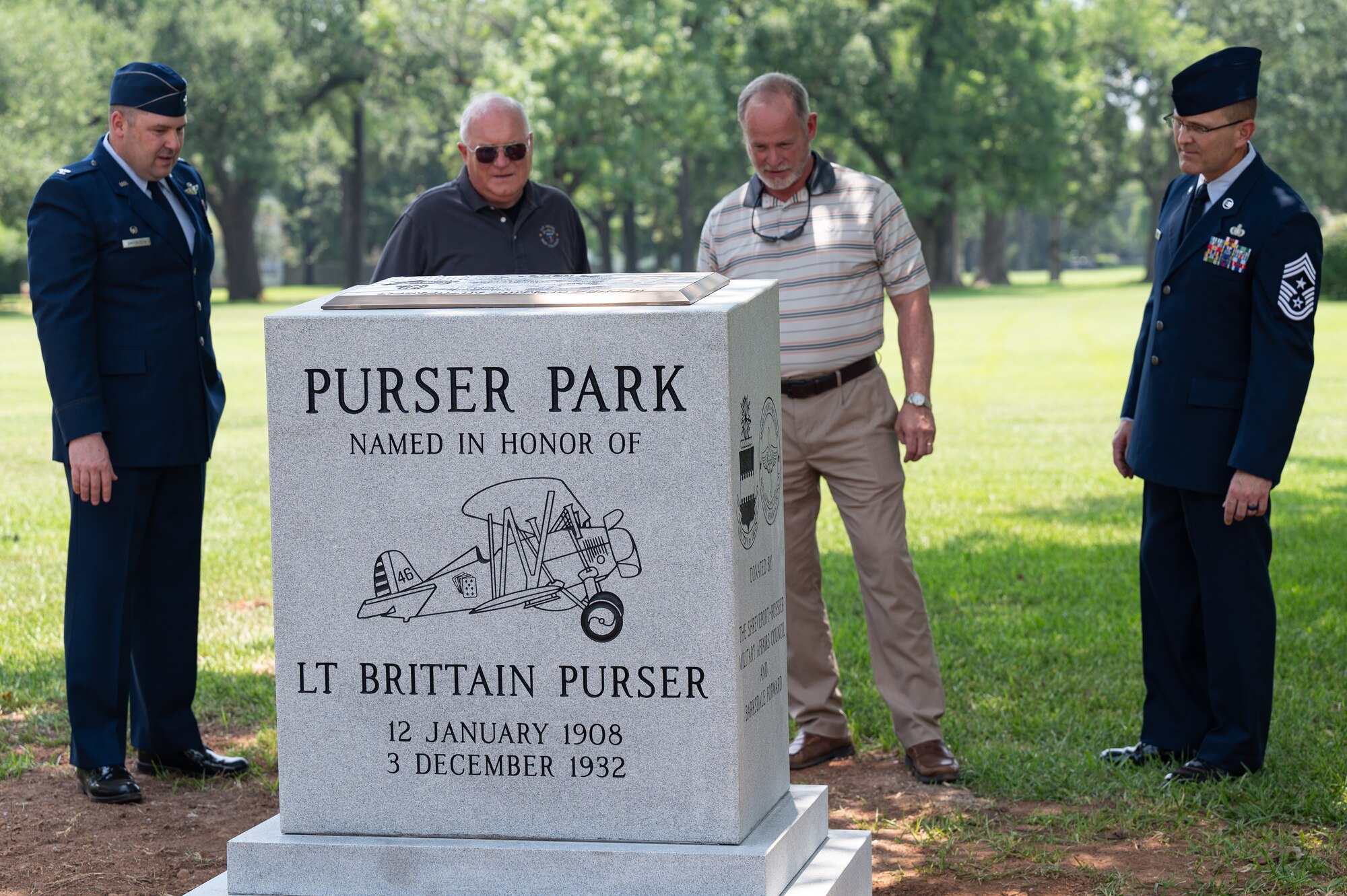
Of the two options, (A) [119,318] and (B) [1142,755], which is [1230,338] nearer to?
(B) [1142,755]

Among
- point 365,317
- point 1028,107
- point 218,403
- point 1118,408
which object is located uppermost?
point 1028,107

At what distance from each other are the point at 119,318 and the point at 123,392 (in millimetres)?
241

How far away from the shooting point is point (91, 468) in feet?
15.0

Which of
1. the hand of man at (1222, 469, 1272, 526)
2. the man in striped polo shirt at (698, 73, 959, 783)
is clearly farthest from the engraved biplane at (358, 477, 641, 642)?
the hand of man at (1222, 469, 1272, 526)

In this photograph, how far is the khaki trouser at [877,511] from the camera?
5.02m

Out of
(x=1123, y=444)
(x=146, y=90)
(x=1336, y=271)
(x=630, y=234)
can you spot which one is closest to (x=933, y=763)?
(x=1123, y=444)

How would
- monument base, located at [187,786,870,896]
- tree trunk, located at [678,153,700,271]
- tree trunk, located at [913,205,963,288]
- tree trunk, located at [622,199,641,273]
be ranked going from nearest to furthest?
monument base, located at [187,786,870,896] < tree trunk, located at [913,205,963,288] < tree trunk, located at [678,153,700,271] < tree trunk, located at [622,199,641,273]

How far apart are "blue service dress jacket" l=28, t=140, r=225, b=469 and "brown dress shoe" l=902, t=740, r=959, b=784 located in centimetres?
261

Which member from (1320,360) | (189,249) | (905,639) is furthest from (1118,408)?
(189,249)

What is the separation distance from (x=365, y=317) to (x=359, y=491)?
1.32 feet

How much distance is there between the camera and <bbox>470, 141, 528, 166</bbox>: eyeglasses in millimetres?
4918

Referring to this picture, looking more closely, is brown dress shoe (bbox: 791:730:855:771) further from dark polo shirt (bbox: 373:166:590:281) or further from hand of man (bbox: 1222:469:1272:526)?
dark polo shirt (bbox: 373:166:590:281)

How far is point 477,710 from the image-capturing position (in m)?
3.43

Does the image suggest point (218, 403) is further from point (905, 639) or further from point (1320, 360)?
point (1320, 360)
